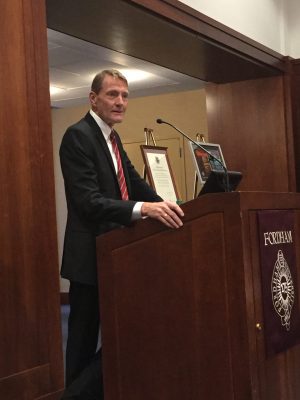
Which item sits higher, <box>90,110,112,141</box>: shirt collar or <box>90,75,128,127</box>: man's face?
<box>90,75,128,127</box>: man's face

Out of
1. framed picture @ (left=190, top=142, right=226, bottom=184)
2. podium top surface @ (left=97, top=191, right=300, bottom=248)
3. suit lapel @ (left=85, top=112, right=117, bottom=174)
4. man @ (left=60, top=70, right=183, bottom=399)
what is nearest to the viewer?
podium top surface @ (left=97, top=191, right=300, bottom=248)

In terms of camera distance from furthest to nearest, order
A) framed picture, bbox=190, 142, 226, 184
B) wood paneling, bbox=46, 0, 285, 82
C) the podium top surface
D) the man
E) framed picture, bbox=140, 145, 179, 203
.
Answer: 1. framed picture, bbox=190, 142, 226, 184
2. framed picture, bbox=140, 145, 179, 203
3. wood paneling, bbox=46, 0, 285, 82
4. the man
5. the podium top surface

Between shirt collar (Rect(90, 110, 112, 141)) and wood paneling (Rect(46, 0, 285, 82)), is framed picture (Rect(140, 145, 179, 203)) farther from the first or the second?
shirt collar (Rect(90, 110, 112, 141))

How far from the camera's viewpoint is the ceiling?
549 centimetres

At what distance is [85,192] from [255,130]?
3069 mm

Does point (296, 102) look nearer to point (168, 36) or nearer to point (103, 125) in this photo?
point (168, 36)

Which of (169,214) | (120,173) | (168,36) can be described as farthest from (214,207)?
(168,36)

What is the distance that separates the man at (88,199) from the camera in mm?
2141

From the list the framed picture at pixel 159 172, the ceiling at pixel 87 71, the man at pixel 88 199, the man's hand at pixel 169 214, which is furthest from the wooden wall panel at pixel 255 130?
the man's hand at pixel 169 214

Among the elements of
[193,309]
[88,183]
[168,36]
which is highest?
[168,36]

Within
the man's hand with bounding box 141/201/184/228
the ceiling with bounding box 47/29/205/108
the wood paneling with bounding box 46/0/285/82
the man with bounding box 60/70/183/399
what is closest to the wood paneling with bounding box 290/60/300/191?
the wood paneling with bounding box 46/0/285/82

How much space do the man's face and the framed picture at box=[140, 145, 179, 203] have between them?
183 centimetres

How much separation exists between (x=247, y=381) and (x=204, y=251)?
0.37 m

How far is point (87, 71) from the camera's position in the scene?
249 inches
